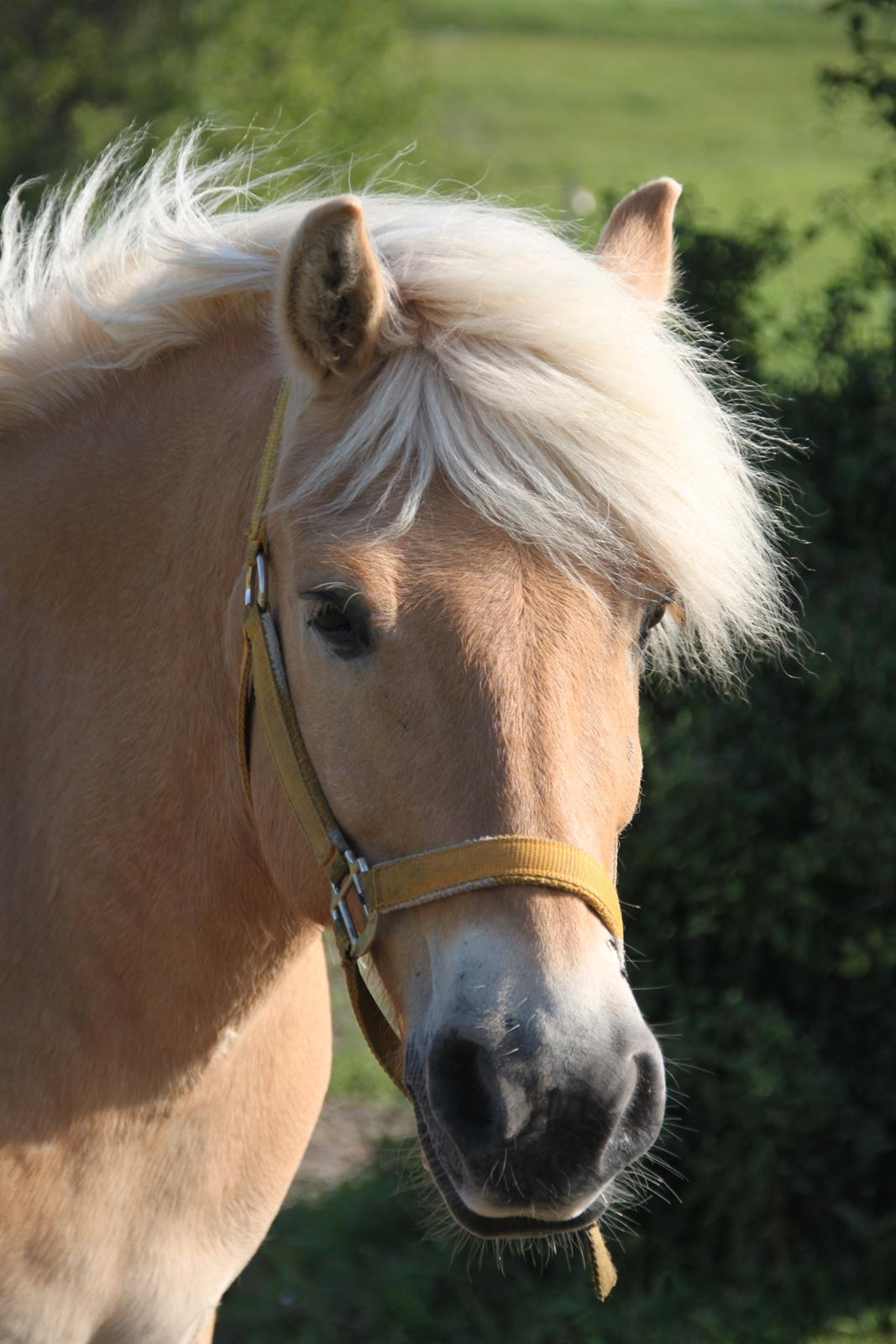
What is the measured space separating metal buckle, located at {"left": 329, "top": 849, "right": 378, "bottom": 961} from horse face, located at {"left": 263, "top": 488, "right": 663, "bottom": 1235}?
0.02m

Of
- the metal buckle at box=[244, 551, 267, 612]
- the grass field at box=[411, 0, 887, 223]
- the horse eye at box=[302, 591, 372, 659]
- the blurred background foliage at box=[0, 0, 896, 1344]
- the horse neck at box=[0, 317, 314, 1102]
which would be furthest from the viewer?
the grass field at box=[411, 0, 887, 223]

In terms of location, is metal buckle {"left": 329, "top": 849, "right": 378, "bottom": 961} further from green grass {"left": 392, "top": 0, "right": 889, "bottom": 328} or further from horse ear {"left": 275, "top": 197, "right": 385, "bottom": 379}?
green grass {"left": 392, "top": 0, "right": 889, "bottom": 328}

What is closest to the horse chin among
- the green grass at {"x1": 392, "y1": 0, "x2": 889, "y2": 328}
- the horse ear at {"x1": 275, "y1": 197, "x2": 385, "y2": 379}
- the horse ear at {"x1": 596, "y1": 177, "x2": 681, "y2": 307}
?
the horse ear at {"x1": 275, "y1": 197, "x2": 385, "y2": 379}

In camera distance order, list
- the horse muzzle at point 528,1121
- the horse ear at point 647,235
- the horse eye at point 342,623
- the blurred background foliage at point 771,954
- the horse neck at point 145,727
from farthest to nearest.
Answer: the blurred background foliage at point 771,954 < the horse ear at point 647,235 < the horse neck at point 145,727 < the horse eye at point 342,623 < the horse muzzle at point 528,1121

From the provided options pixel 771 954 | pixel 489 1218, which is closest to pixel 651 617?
pixel 489 1218

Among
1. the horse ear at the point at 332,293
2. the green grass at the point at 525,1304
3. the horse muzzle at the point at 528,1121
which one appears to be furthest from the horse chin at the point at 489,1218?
the green grass at the point at 525,1304

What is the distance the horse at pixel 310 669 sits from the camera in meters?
1.60

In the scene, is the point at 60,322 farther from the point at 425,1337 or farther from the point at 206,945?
the point at 425,1337

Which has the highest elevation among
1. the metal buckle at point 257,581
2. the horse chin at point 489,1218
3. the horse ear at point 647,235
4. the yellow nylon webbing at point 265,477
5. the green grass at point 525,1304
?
the horse ear at point 647,235

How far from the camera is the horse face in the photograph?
5.01 feet

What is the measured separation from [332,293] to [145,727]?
2.33ft

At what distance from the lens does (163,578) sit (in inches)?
79.0

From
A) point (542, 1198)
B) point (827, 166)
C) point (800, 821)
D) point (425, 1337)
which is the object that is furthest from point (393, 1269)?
point (827, 166)

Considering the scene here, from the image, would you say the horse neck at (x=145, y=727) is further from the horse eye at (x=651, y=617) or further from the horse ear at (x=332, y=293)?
the horse eye at (x=651, y=617)
